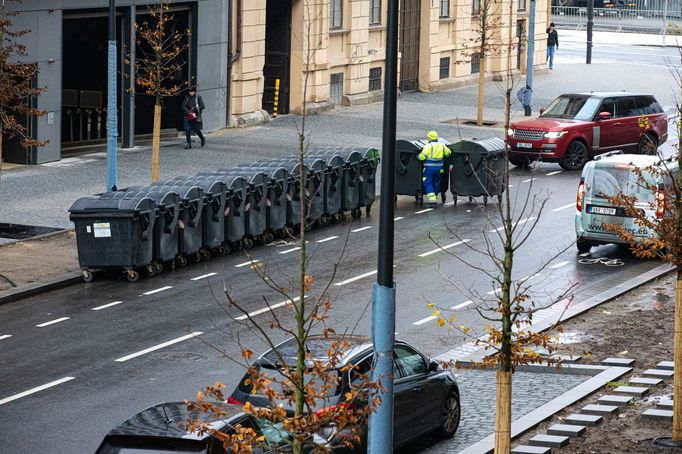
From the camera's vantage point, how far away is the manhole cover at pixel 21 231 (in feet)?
80.0

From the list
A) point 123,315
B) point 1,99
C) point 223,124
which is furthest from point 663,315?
point 223,124

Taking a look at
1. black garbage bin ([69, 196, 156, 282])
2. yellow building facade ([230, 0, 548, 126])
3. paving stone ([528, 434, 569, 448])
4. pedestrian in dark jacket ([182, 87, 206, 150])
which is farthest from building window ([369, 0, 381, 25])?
paving stone ([528, 434, 569, 448])

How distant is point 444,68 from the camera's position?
51.8 metres

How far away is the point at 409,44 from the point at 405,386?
36848 mm

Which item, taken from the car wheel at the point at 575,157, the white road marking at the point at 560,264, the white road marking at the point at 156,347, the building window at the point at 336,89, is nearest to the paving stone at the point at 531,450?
the white road marking at the point at 156,347

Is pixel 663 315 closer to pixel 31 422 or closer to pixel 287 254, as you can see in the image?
pixel 287 254

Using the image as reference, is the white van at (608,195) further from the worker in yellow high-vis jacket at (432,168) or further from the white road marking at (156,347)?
the white road marking at (156,347)

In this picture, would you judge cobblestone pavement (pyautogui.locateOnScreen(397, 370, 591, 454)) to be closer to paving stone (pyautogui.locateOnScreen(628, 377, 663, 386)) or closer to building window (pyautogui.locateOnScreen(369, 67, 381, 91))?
paving stone (pyautogui.locateOnScreen(628, 377, 663, 386))

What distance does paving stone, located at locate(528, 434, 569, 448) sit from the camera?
531 inches

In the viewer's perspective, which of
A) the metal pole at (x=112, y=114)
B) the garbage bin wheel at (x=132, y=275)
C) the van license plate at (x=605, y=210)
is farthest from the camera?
the metal pole at (x=112, y=114)

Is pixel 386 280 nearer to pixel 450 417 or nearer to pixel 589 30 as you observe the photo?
pixel 450 417

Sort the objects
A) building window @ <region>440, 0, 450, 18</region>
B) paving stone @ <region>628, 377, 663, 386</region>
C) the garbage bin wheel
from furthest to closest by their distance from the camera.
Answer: building window @ <region>440, 0, 450, 18</region>
the garbage bin wheel
paving stone @ <region>628, 377, 663, 386</region>

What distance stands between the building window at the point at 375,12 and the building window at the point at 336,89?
9.33 feet

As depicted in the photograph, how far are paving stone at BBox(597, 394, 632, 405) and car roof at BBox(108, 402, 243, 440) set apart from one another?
5.20 m
